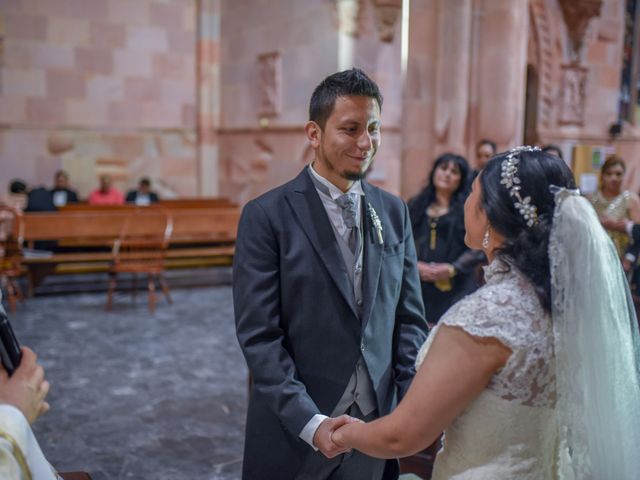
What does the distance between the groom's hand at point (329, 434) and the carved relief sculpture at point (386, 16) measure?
7989 mm

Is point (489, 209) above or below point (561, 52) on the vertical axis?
below

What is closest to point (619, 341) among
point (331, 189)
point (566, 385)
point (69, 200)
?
point (566, 385)

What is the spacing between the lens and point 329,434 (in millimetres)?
1566

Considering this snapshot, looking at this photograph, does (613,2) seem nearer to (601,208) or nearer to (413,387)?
(601,208)

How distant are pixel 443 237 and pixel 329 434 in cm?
220

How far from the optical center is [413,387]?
1286mm

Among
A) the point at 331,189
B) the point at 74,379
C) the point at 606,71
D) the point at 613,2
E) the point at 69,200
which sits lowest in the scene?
the point at 74,379

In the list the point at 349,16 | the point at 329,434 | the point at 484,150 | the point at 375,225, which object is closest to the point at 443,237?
the point at 484,150

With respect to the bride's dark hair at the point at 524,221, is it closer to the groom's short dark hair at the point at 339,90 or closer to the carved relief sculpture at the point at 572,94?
the groom's short dark hair at the point at 339,90

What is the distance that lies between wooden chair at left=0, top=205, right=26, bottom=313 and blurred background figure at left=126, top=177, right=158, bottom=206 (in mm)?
2426

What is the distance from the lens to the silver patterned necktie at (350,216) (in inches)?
71.9

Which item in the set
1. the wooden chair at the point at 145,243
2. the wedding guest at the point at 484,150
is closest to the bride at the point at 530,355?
the wedding guest at the point at 484,150

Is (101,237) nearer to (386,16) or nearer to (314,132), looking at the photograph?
(386,16)

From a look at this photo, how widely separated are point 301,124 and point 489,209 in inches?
353
